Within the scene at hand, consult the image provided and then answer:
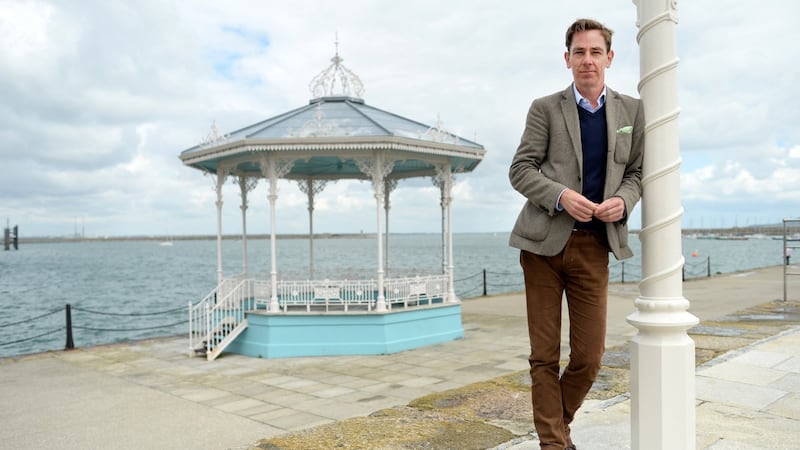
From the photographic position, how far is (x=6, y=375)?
28.4ft

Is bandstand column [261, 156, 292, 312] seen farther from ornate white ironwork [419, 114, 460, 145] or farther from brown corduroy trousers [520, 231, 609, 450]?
brown corduroy trousers [520, 231, 609, 450]

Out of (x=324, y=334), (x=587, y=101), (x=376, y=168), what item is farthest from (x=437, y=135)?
(x=587, y=101)

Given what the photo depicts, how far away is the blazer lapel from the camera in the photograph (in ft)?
8.79

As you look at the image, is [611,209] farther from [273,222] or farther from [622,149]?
[273,222]

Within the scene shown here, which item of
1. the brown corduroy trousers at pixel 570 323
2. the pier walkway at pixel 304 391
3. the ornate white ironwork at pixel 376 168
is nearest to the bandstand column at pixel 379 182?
the ornate white ironwork at pixel 376 168

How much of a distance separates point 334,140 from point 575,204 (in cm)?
751

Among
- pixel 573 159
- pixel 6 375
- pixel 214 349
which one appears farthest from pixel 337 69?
pixel 573 159

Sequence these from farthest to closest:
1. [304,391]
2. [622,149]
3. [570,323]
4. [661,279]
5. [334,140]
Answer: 1. [334,140]
2. [304,391]
3. [570,323]
4. [622,149]
5. [661,279]

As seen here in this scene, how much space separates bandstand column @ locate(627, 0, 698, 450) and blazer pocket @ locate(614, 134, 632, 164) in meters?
0.09

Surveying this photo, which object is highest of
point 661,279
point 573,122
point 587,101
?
point 587,101

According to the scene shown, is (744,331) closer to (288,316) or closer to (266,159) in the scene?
(288,316)

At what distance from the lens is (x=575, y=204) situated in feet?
8.18

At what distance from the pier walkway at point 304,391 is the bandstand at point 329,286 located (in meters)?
0.37

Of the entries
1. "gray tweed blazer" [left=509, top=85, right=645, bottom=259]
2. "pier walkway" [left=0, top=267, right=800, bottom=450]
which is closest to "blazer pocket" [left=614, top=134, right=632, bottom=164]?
"gray tweed blazer" [left=509, top=85, right=645, bottom=259]
